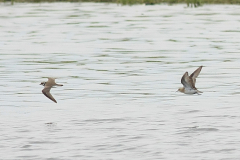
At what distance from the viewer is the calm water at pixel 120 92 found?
11180mm

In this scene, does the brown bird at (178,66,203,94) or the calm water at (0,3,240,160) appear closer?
the calm water at (0,3,240,160)

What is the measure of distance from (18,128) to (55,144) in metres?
1.40

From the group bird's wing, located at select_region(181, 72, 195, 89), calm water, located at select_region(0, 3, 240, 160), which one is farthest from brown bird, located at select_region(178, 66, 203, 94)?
calm water, located at select_region(0, 3, 240, 160)

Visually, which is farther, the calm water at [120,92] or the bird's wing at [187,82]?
the bird's wing at [187,82]

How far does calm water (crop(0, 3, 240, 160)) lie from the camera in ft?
36.7

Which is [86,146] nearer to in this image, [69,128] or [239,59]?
[69,128]

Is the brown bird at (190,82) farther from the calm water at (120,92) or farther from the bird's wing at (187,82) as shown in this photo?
the calm water at (120,92)

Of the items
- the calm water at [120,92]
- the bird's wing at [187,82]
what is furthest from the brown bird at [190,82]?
the calm water at [120,92]

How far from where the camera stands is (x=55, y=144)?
11.3 m

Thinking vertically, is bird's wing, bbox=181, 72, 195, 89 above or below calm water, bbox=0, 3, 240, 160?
above

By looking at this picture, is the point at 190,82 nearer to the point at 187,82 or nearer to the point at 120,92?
the point at 187,82

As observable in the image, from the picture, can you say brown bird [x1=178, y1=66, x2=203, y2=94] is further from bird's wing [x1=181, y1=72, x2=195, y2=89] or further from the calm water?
the calm water

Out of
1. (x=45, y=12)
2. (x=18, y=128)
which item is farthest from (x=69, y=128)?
(x=45, y=12)

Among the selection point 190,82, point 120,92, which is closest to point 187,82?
point 190,82
